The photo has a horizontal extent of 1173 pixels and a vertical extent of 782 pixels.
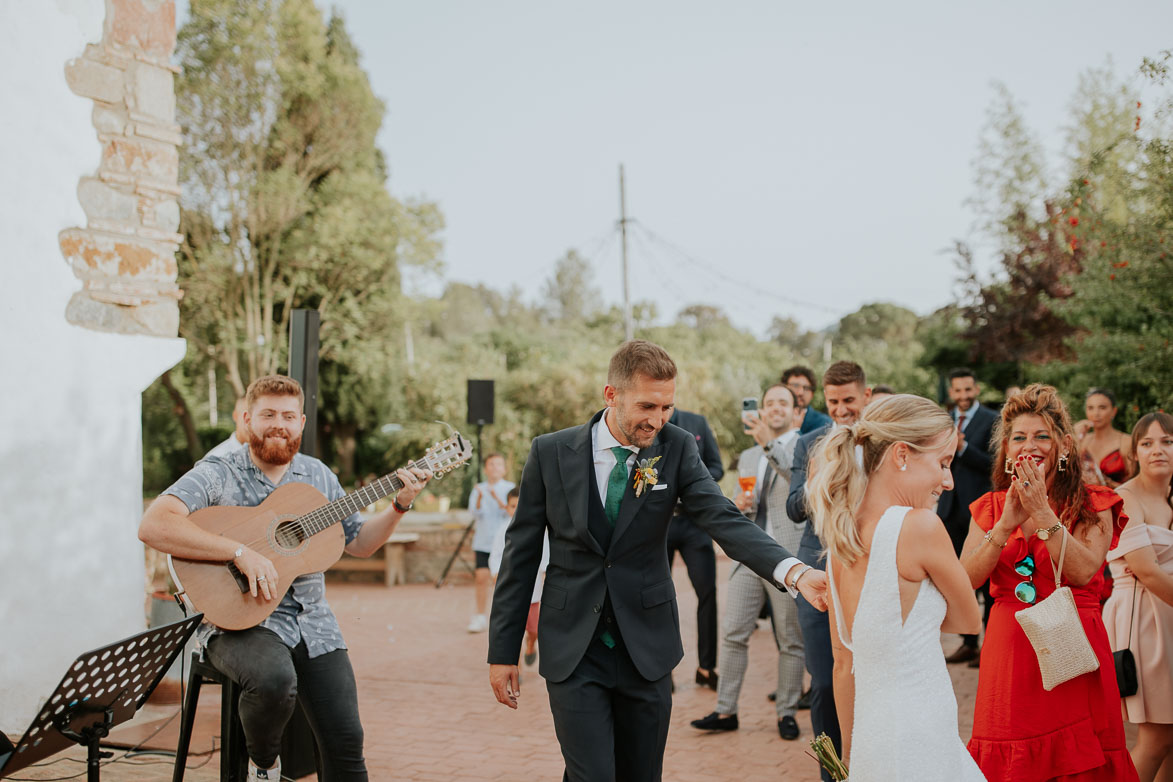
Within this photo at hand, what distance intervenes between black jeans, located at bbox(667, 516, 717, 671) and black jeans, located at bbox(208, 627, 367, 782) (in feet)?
10.7

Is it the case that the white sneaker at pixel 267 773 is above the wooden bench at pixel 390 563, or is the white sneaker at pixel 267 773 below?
above

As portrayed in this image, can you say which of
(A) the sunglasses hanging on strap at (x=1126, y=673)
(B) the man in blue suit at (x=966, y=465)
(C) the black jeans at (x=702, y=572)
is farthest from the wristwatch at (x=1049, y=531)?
(B) the man in blue suit at (x=966, y=465)

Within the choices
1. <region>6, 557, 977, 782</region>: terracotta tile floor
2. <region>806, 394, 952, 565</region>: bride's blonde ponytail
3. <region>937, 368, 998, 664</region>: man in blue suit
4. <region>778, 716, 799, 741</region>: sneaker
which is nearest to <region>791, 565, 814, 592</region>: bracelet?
<region>806, 394, 952, 565</region>: bride's blonde ponytail

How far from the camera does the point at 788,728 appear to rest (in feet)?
19.0

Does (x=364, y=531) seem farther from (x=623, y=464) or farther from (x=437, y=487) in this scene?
(x=437, y=487)

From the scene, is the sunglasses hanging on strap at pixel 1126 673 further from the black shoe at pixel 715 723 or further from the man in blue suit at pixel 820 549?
the black shoe at pixel 715 723

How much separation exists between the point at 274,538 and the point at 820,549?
269 cm

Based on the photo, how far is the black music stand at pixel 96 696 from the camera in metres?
3.18

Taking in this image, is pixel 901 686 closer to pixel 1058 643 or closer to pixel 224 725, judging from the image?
pixel 1058 643

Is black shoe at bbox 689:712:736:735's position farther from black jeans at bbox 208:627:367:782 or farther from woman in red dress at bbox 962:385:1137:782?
black jeans at bbox 208:627:367:782

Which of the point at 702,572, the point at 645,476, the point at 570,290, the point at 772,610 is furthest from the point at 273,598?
the point at 570,290

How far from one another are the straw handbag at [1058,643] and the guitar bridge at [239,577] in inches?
122

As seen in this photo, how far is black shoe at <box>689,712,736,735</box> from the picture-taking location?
235 inches

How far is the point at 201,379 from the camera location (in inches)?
1057
